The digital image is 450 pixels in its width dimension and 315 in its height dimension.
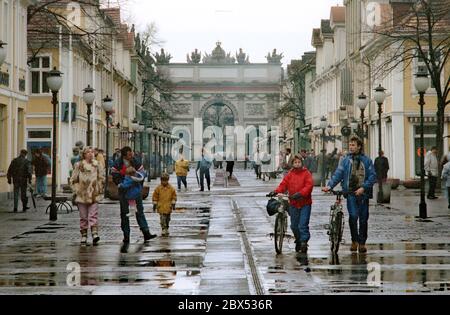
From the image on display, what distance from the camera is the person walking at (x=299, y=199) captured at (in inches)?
705

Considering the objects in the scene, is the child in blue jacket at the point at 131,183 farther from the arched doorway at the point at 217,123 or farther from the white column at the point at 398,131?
the arched doorway at the point at 217,123

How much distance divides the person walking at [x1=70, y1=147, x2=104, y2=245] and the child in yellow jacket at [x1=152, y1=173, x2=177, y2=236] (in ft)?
6.53

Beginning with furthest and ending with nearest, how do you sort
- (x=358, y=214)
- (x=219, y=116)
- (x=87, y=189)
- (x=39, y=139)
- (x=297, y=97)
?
(x=219, y=116), (x=297, y=97), (x=39, y=139), (x=87, y=189), (x=358, y=214)

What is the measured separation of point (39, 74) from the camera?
2133 inches

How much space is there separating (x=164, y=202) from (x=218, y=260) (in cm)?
622

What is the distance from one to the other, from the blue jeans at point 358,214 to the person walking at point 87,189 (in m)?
5.05

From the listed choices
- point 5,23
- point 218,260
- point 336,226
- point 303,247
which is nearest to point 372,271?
point 218,260

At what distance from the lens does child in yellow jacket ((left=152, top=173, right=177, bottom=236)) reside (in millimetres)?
22203

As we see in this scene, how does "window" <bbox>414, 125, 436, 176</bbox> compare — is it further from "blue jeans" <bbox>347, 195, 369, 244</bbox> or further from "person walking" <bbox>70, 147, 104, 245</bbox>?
"blue jeans" <bbox>347, 195, 369, 244</bbox>

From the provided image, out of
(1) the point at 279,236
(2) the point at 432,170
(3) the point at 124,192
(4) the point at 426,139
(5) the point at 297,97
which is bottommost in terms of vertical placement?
(1) the point at 279,236

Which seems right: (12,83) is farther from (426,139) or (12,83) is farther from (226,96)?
(226,96)

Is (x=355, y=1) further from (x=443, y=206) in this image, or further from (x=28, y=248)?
(x=28, y=248)

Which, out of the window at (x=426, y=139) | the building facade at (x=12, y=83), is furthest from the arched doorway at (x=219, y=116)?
the building facade at (x=12, y=83)

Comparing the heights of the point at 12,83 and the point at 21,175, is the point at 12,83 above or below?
above
